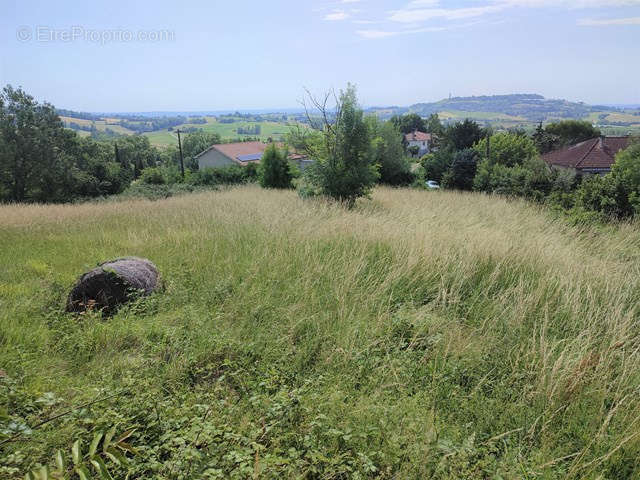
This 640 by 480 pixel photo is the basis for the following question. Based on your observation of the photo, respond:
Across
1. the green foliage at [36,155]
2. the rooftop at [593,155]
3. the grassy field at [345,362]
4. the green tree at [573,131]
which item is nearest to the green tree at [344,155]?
the grassy field at [345,362]

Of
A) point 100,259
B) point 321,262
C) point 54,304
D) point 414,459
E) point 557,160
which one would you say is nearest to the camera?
point 414,459

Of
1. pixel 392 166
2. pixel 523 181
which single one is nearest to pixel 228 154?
pixel 392 166

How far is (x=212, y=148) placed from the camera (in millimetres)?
64188

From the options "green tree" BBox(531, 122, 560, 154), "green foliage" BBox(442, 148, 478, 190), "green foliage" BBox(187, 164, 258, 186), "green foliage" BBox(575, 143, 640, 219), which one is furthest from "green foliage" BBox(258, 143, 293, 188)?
"green tree" BBox(531, 122, 560, 154)

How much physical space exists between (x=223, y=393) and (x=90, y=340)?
1657 millimetres

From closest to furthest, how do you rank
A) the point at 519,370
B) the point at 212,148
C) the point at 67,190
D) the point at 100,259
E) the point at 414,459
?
the point at 414,459
the point at 519,370
the point at 100,259
the point at 67,190
the point at 212,148

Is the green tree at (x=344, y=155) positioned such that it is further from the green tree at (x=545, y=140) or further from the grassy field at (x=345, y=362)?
the green tree at (x=545, y=140)

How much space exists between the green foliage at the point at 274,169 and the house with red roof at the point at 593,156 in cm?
2504

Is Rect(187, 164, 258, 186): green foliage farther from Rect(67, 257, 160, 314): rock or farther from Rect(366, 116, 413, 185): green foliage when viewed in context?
Rect(67, 257, 160, 314): rock

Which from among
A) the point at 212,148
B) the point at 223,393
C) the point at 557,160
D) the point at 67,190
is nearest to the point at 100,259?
the point at 223,393

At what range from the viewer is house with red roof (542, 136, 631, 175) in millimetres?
32287

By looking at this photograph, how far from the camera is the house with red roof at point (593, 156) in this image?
32.3 m

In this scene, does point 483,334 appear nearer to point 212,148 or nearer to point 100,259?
point 100,259

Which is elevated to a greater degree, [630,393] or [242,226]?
[242,226]
